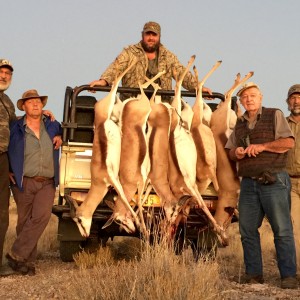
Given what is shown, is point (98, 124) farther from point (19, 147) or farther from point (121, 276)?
point (121, 276)

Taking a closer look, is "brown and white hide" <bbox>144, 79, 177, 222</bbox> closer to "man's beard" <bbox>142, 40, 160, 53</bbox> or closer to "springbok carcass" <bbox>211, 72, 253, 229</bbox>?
"springbok carcass" <bbox>211, 72, 253, 229</bbox>

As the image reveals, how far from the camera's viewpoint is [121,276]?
5.38m

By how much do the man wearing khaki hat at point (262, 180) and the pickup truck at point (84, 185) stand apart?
0.63 m

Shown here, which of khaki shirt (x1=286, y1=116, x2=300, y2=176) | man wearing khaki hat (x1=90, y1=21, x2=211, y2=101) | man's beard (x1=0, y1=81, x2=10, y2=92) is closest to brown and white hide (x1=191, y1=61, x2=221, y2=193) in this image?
khaki shirt (x1=286, y1=116, x2=300, y2=176)

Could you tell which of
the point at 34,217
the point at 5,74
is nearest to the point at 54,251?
the point at 34,217

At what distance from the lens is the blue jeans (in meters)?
6.73

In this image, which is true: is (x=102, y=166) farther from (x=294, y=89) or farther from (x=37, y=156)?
(x=294, y=89)

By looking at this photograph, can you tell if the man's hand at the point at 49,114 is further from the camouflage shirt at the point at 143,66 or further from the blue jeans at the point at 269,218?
the blue jeans at the point at 269,218

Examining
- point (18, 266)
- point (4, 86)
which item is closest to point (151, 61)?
point (4, 86)

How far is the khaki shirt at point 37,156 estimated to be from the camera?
8023 millimetres

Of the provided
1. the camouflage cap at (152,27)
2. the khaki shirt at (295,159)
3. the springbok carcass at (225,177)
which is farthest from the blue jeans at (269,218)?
the camouflage cap at (152,27)

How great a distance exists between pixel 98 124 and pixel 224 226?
6.96 feet

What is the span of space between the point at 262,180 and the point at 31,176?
3231mm

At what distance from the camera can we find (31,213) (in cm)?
820
